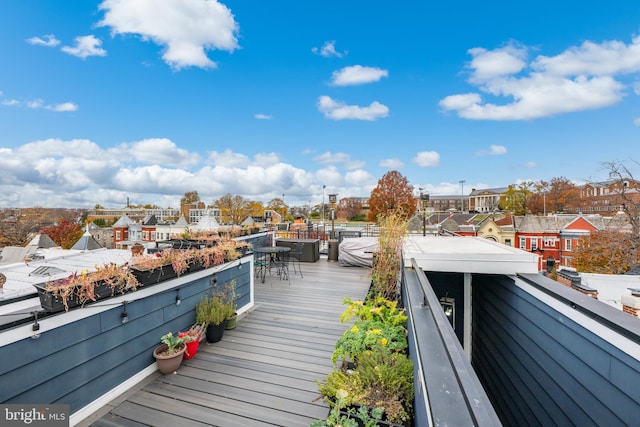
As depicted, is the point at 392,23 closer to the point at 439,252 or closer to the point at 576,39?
the point at 576,39

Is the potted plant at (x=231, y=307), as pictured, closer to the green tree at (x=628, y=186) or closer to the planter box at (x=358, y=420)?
the planter box at (x=358, y=420)

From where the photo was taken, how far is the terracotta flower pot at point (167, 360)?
273 cm

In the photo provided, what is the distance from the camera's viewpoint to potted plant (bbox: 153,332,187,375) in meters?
2.74

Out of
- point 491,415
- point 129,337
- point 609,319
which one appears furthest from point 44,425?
point 609,319

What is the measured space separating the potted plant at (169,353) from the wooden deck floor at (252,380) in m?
0.09

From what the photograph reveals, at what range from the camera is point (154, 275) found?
9.31 feet

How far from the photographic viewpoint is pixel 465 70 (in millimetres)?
12141

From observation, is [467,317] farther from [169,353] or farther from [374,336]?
[169,353]

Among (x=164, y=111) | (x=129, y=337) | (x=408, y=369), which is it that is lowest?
(x=129, y=337)

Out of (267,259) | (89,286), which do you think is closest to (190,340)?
(89,286)

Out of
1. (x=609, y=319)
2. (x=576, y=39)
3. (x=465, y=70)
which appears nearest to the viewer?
(x=609, y=319)

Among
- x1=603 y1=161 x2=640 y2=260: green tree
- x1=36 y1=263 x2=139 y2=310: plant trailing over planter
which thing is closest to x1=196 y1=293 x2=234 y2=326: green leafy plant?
x1=36 y1=263 x2=139 y2=310: plant trailing over planter

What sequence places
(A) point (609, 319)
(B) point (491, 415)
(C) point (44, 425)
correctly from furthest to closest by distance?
1. (C) point (44, 425)
2. (A) point (609, 319)
3. (B) point (491, 415)

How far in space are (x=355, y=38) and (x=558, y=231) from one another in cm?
2404
